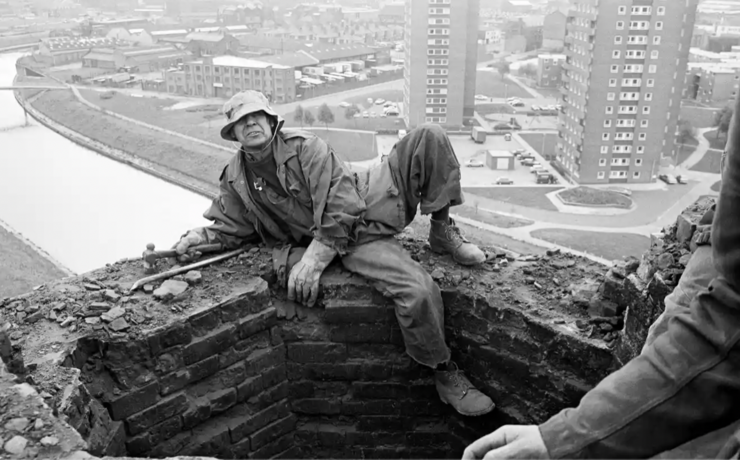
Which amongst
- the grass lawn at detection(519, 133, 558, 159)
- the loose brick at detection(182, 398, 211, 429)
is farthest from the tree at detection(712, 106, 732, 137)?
the loose brick at detection(182, 398, 211, 429)

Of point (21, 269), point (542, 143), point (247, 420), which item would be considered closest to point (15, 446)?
point (247, 420)

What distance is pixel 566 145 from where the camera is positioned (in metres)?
24.8

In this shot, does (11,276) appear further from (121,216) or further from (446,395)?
(446,395)

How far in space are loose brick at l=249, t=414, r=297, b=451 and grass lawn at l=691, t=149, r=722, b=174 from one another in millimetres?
23142

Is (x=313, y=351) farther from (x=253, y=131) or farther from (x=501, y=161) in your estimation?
(x=501, y=161)

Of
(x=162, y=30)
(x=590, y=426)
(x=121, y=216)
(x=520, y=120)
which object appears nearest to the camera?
(x=590, y=426)

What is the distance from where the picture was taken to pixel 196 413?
Answer: 430cm

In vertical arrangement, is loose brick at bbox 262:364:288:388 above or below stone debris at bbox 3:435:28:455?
below

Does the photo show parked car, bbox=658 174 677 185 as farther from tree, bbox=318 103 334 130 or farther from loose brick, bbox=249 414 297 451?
loose brick, bbox=249 414 297 451

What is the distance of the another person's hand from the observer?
4766 mm

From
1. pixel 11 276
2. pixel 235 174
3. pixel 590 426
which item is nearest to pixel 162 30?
pixel 11 276

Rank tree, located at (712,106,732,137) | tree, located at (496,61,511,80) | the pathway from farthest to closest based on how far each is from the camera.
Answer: tree, located at (496,61,511,80), the pathway, tree, located at (712,106,732,137)

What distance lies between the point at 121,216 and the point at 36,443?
706 inches

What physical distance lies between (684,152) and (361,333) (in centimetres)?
A: 2481
